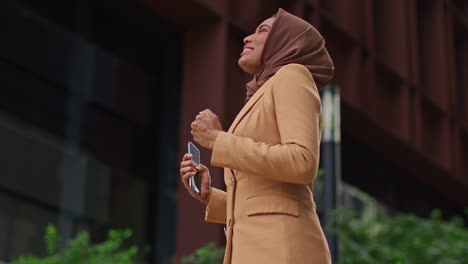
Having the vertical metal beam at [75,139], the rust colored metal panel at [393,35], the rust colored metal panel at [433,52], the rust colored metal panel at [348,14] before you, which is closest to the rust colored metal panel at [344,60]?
the rust colored metal panel at [348,14]

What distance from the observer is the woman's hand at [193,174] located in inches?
143

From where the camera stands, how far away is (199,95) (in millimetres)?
12477

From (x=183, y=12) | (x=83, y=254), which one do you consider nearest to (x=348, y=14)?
(x=183, y=12)

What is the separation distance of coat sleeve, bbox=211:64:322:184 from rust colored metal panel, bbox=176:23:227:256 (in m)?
7.78

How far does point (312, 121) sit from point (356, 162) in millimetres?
15235

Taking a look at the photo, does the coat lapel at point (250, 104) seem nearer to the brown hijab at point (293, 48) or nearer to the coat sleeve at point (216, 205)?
the brown hijab at point (293, 48)

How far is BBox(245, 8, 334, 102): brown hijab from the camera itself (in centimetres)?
371

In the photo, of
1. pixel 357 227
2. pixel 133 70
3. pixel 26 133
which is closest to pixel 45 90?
pixel 26 133

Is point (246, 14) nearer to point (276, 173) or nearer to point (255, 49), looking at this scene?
point (255, 49)

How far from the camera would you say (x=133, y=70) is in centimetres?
1515

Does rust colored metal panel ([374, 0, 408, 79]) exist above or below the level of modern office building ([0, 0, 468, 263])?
above

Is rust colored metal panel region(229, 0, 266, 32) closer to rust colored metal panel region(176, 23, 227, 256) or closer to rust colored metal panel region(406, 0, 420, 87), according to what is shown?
rust colored metal panel region(176, 23, 227, 256)

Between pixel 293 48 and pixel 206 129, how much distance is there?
52 cm

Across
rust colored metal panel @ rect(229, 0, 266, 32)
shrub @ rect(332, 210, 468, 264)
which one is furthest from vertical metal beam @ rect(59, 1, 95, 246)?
shrub @ rect(332, 210, 468, 264)
